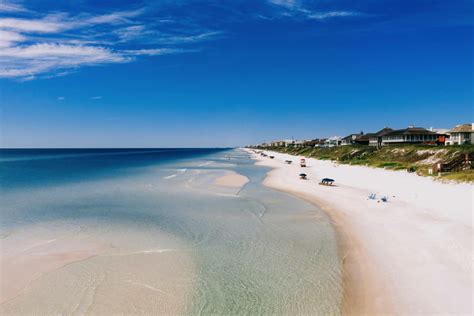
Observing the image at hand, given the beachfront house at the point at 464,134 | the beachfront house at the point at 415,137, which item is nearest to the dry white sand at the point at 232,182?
the beachfront house at the point at 464,134

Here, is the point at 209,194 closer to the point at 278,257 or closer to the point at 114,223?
the point at 114,223

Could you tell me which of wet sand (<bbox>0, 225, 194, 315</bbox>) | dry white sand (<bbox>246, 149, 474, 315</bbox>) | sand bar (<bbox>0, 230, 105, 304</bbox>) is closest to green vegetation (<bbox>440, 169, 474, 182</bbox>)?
dry white sand (<bbox>246, 149, 474, 315</bbox>)

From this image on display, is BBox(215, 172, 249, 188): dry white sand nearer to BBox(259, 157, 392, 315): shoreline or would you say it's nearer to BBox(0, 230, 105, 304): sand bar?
BBox(259, 157, 392, 315): shoreline

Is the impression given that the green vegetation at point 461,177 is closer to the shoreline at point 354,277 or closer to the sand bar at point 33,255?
the shoreline at point 354,277

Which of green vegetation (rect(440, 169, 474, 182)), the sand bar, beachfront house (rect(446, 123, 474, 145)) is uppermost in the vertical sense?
beachfront house (rect(446, 123, 474, 145))

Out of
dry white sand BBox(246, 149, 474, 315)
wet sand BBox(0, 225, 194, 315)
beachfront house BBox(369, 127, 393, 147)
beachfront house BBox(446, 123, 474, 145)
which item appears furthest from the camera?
beachfront house BBox(369, 127, 393, 147)

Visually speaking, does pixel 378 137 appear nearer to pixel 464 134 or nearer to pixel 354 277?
pixel 464 134

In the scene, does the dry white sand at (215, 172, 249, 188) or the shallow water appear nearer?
the shallow water

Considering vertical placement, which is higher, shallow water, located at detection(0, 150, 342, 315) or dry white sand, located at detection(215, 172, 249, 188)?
dry white sand, located at detection(215, 172, 249, 188)
